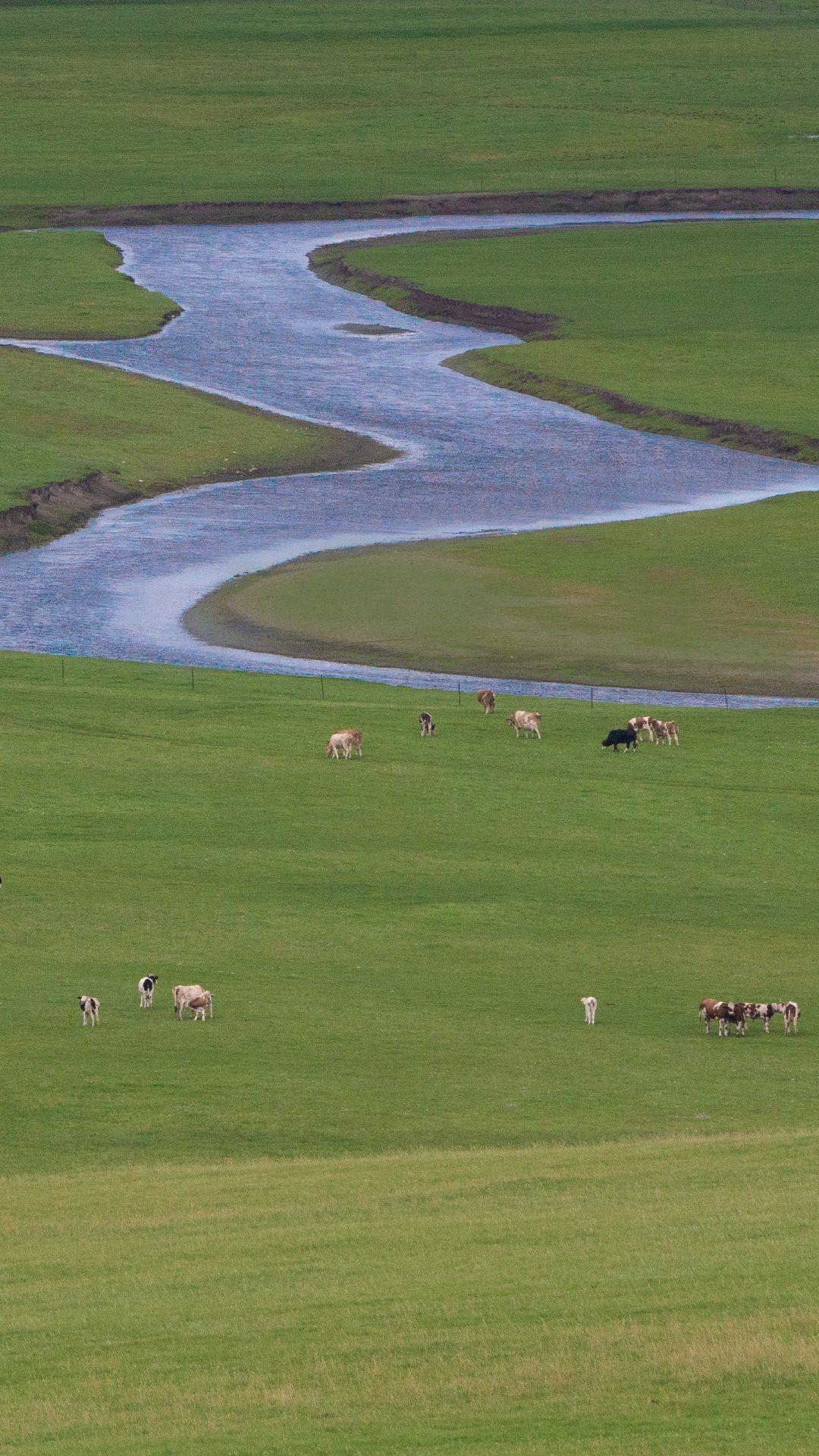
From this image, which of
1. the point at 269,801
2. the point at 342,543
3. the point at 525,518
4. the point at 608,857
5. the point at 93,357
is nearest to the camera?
the point at 608,857

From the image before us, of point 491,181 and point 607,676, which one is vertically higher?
point 491,181

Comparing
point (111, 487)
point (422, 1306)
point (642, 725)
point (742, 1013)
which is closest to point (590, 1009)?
point (742, 1013)

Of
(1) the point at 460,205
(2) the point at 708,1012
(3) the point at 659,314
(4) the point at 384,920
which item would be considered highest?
(1) the point at 460,205

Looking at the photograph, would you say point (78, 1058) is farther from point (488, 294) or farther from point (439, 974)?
point (488, 294)

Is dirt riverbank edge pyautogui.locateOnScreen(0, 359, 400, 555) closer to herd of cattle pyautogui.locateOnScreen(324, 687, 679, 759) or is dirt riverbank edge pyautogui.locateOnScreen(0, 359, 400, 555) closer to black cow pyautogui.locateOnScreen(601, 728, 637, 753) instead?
herd of cattle pyautogui.locateOnScreen(324, 687, 679, 759)

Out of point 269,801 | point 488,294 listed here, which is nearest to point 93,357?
point 488,294

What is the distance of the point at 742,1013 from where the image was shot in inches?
1379

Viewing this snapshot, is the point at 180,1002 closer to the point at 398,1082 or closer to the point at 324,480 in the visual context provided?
the point at 398,1082

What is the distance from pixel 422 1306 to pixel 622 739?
3506 cm

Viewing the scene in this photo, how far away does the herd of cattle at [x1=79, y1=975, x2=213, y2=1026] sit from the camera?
34.4 metres

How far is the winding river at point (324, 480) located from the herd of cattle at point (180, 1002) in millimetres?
30627

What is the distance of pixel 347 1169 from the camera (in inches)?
1089

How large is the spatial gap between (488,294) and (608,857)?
92.3m

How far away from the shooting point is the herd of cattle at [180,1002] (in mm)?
34406
